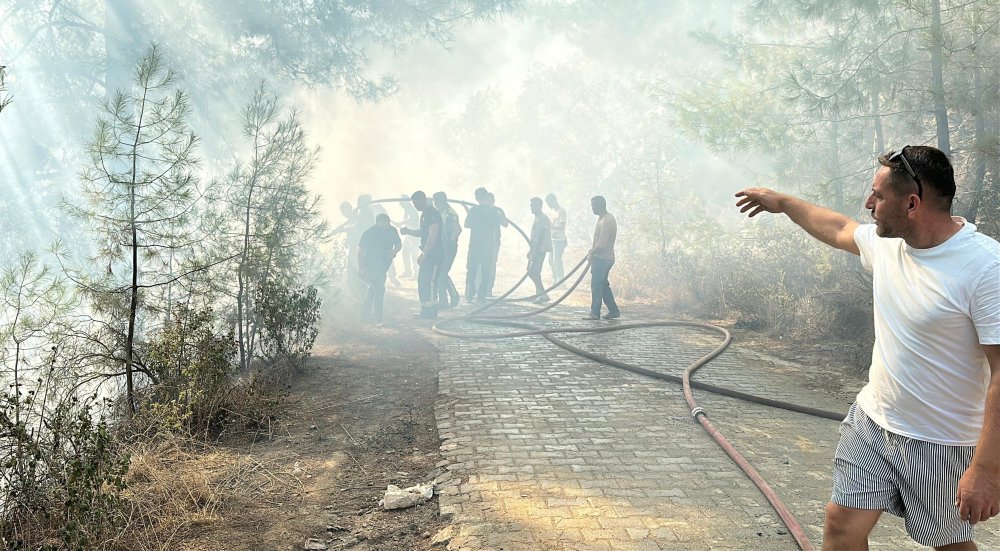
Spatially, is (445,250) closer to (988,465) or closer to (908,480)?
(908,480)

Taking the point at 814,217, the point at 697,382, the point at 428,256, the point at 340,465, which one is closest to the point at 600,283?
the point at 428,256

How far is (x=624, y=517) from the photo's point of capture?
12.1 feet

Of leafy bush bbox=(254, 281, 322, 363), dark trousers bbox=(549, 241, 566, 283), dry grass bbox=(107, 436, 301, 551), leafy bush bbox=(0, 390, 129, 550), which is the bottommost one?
dry grass bbox=(107, 436, 301, 551)

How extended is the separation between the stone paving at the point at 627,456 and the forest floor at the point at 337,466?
24cm

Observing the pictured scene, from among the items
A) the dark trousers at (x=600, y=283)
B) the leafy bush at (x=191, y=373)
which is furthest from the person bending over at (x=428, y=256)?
the leafy bush at (x=191, y=373)

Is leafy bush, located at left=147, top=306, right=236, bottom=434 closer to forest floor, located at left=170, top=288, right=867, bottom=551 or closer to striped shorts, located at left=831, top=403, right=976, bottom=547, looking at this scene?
forest floor, located at left=170, top=288, right=867, bottom=551

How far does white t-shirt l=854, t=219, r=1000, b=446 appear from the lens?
215cm

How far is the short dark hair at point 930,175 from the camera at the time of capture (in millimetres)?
2256

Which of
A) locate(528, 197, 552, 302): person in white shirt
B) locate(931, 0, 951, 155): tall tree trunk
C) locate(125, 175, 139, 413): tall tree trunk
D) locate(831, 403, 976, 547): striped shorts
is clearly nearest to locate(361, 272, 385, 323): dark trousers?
locate(528, 197, 552, 302): person in white shirt

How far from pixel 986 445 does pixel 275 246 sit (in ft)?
22.6

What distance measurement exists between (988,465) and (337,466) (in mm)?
3784

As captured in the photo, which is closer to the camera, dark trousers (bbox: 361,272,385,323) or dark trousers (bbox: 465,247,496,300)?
dark trousers (bbox: 361,272,385,323)

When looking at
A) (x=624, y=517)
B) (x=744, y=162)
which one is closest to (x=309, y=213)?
(x=624, y=517)

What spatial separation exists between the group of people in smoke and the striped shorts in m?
8.51
